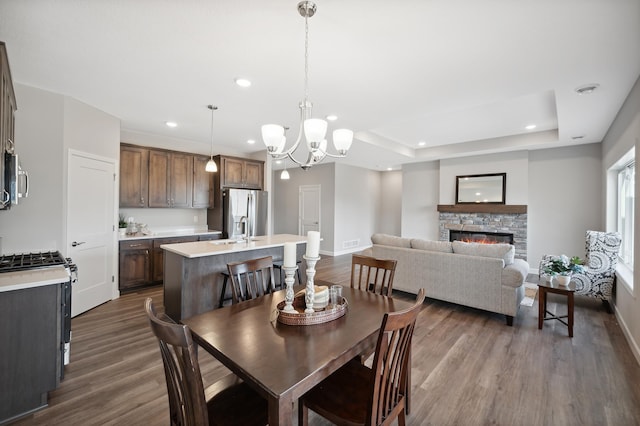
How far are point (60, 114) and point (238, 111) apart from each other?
6.42 ft

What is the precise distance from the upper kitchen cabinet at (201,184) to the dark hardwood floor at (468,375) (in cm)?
246

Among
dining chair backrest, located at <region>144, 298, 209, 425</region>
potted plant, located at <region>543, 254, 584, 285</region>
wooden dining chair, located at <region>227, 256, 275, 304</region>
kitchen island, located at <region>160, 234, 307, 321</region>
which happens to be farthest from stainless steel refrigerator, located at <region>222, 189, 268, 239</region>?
potted plant, located at <region>543, 254, 584, 285</region>

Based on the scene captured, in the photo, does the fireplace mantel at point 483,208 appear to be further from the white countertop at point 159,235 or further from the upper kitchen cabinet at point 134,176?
the upper kitchen cabinet at point 134,176

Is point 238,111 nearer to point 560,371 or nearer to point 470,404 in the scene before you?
point 470,404

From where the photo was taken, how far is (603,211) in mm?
4895

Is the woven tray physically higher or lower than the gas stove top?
lower

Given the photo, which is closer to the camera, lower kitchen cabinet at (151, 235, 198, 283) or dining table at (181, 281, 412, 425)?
dining table at (181, 281, 412, 425)

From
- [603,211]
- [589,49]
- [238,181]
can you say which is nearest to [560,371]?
[589,49]

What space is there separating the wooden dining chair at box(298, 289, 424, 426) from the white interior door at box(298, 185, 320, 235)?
651cm

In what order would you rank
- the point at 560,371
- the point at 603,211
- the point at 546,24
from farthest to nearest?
1. the point at 603,211
2. the point at 560,371
3. the point at 546,24

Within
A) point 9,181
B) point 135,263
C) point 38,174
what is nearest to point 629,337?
point 9,181

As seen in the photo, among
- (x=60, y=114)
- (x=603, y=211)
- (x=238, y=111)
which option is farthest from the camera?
(x=603, y=211)

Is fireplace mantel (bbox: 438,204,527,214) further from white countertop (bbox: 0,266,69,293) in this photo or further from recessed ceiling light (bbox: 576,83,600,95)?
white countertop (bbox: 0,266,69,293)

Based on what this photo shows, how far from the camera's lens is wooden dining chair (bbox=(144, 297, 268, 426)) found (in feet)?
3.28
